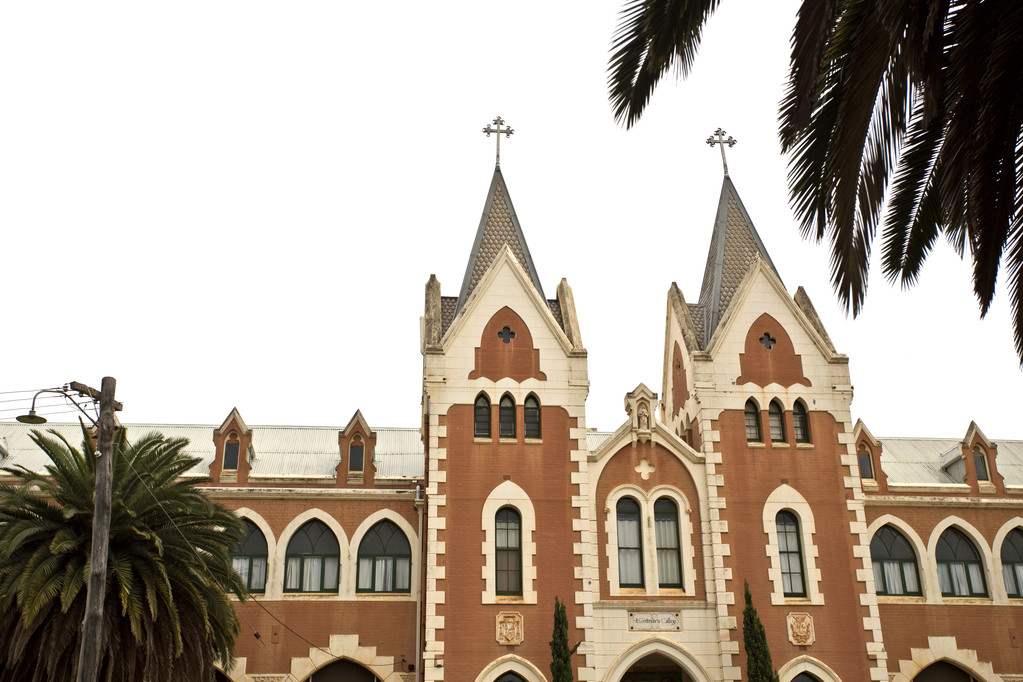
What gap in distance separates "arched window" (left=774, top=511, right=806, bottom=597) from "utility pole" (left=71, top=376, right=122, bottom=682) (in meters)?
18.1

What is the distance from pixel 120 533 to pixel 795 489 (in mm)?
18186

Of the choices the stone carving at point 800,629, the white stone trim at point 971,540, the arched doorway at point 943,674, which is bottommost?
the arched doorway at point 943,674

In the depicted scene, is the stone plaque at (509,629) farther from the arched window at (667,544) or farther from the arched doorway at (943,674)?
the arched doorway at (943,674)

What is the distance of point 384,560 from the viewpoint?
30375 millimetres

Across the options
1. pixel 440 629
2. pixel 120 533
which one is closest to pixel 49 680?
pixel 120 533

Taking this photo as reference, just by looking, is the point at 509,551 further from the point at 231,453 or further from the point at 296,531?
the point at 231,453

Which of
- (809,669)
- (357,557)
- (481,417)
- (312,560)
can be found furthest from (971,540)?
(312,560)

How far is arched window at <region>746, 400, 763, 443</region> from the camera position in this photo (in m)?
29.7

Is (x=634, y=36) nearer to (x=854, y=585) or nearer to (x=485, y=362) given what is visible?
(x=485, y=362)

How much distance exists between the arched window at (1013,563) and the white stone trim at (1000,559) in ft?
0.56

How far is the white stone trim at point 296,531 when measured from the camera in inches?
1168

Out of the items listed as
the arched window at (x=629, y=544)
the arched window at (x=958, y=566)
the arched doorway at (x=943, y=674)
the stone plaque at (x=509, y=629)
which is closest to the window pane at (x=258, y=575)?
the stone plaque at (x=509, y=629)

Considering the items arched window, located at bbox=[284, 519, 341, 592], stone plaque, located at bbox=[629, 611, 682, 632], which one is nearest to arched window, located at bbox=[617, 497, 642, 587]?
stone plaque, located at bbox=[629, 611, 682, 632]

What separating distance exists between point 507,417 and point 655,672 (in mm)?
8736
